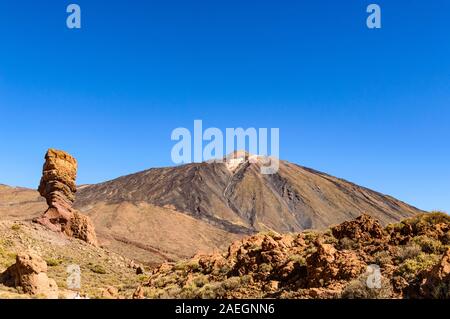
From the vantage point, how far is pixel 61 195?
32844 mm

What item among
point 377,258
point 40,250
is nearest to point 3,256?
point 40,250

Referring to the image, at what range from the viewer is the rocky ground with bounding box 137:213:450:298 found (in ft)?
36.4

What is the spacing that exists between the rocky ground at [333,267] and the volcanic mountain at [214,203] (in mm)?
50947

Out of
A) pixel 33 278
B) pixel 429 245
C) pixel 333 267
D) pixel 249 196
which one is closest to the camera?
pixel 333 267

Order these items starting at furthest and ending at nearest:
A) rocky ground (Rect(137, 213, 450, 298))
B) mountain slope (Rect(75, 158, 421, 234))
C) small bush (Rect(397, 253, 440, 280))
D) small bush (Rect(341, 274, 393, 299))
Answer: mountain slope (Rect(75, 158, 421, 234)) < small bush (Rect(397, 253, 440, 280)) < rocky ground (Rect(137, 213, 450, 298)) < small bush (Rect(341, 274, 393, 299))

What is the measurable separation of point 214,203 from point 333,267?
110995 mm

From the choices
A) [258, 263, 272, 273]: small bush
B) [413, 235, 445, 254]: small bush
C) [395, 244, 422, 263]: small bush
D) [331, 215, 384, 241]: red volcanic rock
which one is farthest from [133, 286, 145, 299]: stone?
[413, 235, 445, 254]: small bush

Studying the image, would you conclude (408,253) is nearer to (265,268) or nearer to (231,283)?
(265,268)

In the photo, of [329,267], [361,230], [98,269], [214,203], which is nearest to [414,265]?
[329,267]

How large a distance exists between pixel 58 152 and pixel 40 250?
7.77 m

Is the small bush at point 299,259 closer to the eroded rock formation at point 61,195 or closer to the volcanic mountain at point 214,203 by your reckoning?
the eroded rock formation at point 61,195

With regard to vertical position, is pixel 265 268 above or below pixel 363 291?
above

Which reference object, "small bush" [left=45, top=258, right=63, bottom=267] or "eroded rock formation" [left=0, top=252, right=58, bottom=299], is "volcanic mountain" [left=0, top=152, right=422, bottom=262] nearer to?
"small bush" [left=45, top=258, right=63, bottom=267]

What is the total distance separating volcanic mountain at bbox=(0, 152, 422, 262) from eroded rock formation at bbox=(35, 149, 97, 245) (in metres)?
33.4
